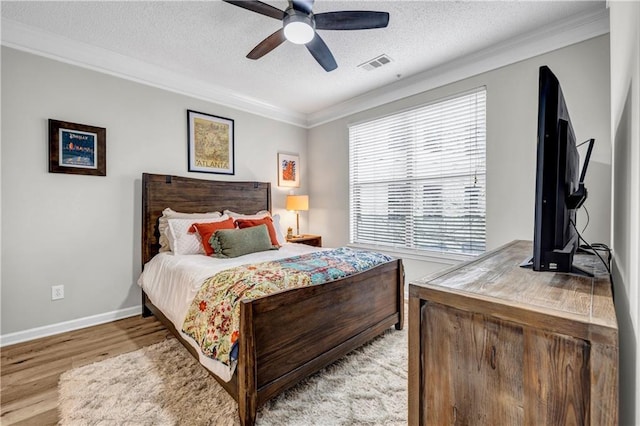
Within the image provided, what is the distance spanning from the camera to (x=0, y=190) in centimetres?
235

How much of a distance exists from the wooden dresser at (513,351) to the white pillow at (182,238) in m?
2.54

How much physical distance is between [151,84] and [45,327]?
2572 mm

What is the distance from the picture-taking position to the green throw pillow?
2.71m

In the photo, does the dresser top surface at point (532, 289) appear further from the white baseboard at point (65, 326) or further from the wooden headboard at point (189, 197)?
the white baseboard at point (65, 326)

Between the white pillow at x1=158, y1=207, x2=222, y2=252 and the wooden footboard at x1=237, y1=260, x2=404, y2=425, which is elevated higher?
the white pillow at x1=158, y1=207, x2=222, y2=252

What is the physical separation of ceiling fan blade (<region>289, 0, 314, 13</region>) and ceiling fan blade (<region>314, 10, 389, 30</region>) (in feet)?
0.29

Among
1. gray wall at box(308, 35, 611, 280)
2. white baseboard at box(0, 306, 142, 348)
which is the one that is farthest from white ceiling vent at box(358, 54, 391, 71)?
white baseboard at box(0, 306, 142, 348)

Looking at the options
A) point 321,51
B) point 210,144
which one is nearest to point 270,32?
point 321,51

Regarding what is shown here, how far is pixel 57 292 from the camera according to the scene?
2611 mm

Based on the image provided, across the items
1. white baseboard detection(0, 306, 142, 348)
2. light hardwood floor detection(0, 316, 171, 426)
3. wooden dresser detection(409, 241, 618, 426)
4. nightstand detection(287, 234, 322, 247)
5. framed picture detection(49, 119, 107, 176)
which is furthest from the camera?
nightstand detection(287, 234, 322, 247)

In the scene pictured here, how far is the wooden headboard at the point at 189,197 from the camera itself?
3037 millimetres

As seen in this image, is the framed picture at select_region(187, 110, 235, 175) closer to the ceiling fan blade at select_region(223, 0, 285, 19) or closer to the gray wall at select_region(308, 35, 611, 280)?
the ceiling fan blade at select_region(223, 0, 285, 19)

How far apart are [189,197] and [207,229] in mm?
670

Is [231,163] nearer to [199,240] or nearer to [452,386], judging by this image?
[199,240]
